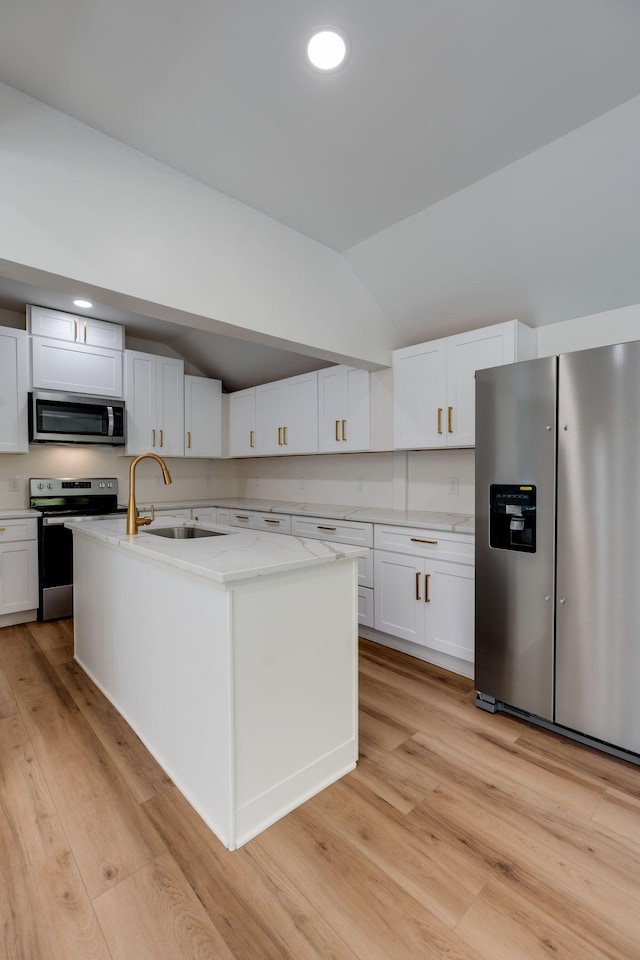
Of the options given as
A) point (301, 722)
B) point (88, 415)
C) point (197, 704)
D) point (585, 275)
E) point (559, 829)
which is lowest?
point (559, 829)

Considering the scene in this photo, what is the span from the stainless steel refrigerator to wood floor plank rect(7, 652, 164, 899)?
5.62 ft

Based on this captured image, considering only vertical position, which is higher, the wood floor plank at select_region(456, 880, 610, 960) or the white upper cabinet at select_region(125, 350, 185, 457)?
the white upper cabinet at select_region(125, 350, 185, 457)

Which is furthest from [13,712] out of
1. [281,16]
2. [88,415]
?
[281,16]

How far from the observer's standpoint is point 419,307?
3201 millimetres

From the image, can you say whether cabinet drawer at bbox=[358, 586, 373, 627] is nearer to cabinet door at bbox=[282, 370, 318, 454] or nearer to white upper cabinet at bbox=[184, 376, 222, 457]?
cabinet door at bbox=[282, 370, 318, 454]

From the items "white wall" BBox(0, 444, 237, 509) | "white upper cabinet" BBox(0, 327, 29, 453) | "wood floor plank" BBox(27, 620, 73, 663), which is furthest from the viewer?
"white wall" BBox(0, 444, 237, 509)

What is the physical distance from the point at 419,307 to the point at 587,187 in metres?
1.22

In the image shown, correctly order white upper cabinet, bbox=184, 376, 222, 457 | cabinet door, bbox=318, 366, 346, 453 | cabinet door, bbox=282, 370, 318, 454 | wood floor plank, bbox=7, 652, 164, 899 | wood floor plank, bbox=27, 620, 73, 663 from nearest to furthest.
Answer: wood floor plank, bbox=7, 652, 164, 899
wood floor plank, bbox=27, 620, 73, 663
cabinet door, bbox=318, 366, 346, 453
cabinet door, bbox=282, 370, 318, 454
white upper cabinet, bbox=184, 376, 222, 457

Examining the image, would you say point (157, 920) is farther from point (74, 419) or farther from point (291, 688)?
point (74, 419)

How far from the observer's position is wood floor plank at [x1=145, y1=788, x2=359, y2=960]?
3.84 ft

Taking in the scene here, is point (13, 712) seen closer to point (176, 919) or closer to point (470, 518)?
point (176, 919)

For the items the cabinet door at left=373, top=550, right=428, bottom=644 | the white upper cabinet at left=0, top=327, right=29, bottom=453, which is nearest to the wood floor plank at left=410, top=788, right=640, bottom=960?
the cabinet door at left=373, top=550, right=428, bottom=644

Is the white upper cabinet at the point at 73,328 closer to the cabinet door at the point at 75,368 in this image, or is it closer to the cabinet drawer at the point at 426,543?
the cabinet door at the point at 75,368

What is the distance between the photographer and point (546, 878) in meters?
1.38
